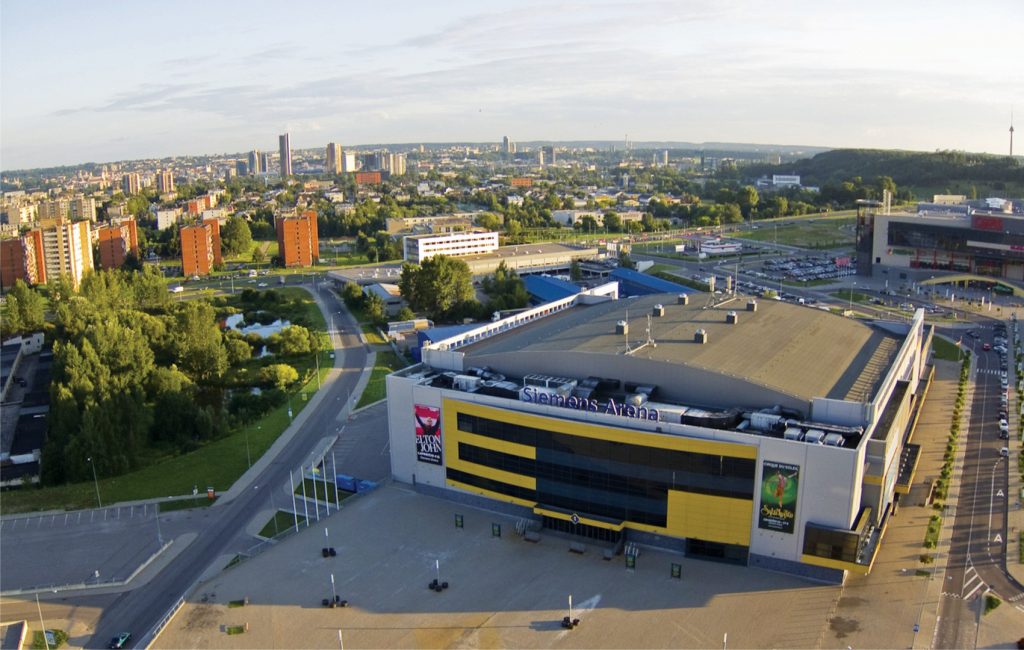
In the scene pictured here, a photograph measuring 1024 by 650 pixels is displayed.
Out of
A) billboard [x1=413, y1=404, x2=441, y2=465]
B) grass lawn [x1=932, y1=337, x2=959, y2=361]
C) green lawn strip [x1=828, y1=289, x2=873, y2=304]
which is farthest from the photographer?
green lawn strip [x1=828, y1=289, x2=873, y2=304]

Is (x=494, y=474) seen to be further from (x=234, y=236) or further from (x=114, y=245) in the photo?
(x=234, y=236)

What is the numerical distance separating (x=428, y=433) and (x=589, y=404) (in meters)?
5.45

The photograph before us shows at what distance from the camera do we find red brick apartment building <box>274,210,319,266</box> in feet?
266

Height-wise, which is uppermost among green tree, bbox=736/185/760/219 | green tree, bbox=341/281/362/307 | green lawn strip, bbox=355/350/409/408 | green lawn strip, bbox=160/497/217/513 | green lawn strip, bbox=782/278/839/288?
green tree, bbox=736/185/760/219

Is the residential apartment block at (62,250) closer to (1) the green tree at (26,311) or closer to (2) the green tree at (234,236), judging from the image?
(2) the green tree at (234,236)

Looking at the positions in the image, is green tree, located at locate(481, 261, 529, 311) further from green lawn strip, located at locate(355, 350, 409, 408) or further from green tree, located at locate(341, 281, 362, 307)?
green lawn strip, located at locate(355, 350, 409, 408)

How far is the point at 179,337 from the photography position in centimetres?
4184

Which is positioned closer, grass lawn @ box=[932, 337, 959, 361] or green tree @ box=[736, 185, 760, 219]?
grass lawn @ box=[932, 337, 959, 361]

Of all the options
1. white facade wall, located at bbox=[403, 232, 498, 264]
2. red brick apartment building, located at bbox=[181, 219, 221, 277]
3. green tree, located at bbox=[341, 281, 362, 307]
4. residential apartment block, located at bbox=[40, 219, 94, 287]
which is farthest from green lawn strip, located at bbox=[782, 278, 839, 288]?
residential apartment block, located at bbox=[40, 219, 94, 287]

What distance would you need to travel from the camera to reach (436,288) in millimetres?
53406

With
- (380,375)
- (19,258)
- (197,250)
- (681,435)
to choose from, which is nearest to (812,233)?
(380,375)

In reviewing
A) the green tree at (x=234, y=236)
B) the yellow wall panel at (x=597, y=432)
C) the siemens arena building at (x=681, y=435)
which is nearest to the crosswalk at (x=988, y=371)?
the siemens arena building at (x=681, y=435)

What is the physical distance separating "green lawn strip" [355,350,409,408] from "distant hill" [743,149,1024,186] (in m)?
101

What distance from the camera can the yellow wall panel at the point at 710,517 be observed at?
800 inches
